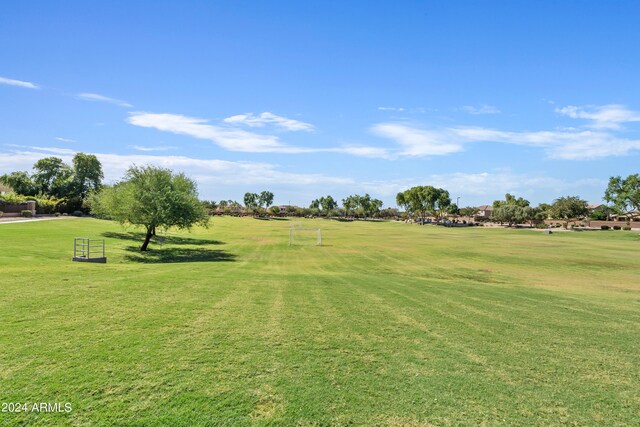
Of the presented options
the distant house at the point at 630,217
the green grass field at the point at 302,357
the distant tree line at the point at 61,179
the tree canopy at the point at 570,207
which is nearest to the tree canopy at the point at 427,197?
the tree canopy at the point at 570,207

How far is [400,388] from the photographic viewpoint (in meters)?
6.95

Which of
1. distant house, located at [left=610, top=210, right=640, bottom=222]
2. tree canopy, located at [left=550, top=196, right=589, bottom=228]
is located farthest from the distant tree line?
distant house, located at [left=610, top=210, right=640, bottom=222]

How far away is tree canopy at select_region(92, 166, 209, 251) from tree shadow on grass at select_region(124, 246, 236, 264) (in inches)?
97.2

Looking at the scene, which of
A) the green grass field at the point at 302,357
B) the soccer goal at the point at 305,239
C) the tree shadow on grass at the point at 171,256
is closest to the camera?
the green grass field at the point at 302,357

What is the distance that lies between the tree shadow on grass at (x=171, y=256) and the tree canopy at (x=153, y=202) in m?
2.47

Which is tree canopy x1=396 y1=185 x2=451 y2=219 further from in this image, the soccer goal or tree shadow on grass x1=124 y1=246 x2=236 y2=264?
tree shadow on grass x1=124 y1=246 x2=236 y2=264

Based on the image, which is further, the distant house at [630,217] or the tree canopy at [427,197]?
the tree canopy at [427,197]

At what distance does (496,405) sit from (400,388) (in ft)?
5.26

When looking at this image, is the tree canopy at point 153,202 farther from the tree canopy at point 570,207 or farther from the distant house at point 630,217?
the distant house at point 630,217

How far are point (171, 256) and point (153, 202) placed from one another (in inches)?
247

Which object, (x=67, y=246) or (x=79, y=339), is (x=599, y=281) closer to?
(x=79, y=339)

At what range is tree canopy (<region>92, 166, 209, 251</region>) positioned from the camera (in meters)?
41.2

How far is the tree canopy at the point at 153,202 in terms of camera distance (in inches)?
1622

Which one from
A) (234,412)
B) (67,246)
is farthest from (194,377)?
(67,246)
